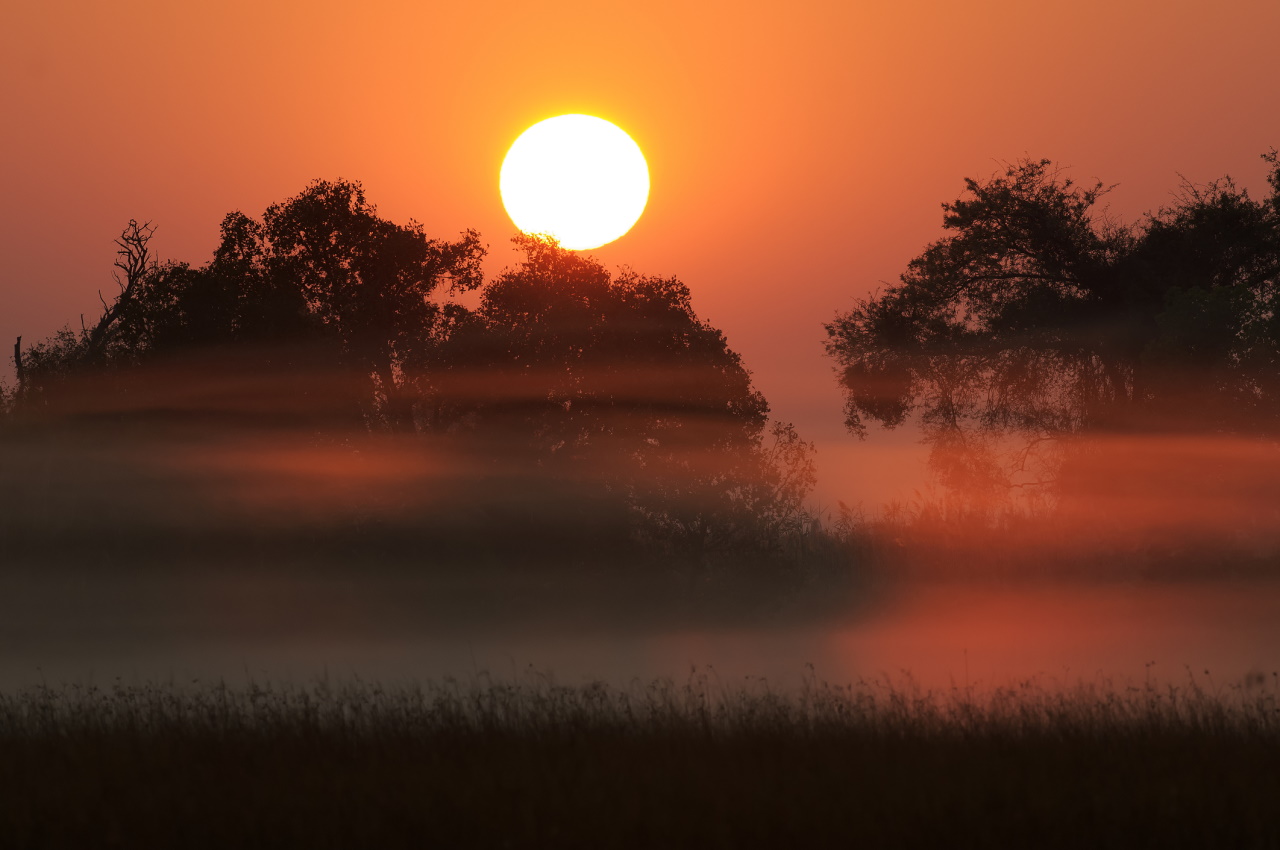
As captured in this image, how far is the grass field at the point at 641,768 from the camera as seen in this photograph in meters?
11.0

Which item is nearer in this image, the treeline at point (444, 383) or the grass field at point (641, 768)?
the grass field at point (641, 768)

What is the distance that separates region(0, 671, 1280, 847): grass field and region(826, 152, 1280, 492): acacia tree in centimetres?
3012

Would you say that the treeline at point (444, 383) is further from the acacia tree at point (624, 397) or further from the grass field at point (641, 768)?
the grass field at point (641, 768)

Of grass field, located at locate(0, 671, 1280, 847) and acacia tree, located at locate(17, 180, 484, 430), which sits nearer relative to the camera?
grass field, located at locate(0, 671, 1280, 847)

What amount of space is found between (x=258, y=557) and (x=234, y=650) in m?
4.07

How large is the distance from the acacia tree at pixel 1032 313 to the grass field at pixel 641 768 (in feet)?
98.8

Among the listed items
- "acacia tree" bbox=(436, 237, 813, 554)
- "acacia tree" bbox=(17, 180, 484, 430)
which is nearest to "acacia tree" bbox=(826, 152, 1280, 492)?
"acacia tree" bbox=(436, 237, 813, 554)

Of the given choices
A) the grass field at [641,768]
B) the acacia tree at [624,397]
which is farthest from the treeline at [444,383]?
the grass field at [641,768]

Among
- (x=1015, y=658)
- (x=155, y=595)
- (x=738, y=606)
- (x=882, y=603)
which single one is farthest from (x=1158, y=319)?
(x=155, y=595)

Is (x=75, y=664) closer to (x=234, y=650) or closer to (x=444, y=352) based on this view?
(x=234, y=650)

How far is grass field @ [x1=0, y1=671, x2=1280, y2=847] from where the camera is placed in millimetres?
10984

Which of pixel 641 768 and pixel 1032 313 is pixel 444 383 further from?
pixel 641 768

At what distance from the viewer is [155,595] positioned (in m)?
49.6

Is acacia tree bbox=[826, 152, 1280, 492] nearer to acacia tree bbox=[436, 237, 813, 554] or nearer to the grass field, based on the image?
acacia tree bbox=[436, 237, 813, 554]
